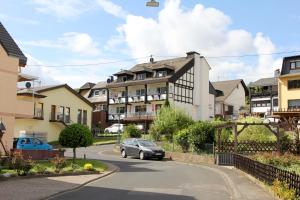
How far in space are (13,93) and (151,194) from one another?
56.4ft

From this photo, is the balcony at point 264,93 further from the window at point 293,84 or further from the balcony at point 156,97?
the balcony at point 156,97

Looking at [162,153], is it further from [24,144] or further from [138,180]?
[138,180]

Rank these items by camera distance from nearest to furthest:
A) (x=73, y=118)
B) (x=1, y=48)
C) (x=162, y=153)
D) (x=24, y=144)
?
(x=1, y=48), (x=24, y=144), (x=162, y=153), (x=73, y=118)

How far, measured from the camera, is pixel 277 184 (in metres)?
14.7

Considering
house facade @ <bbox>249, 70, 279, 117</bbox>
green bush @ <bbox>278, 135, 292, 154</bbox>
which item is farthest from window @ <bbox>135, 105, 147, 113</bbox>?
green bush @ <bbox>278, 135, 292, 154</bbox>

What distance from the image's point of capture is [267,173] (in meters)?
17.4

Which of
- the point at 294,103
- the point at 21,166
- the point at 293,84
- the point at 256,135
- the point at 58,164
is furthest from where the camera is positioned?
the point at 294,103

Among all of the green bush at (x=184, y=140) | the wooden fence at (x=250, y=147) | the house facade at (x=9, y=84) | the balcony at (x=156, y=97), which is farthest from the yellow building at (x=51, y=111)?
the wooden fence at (x=250, y=147)

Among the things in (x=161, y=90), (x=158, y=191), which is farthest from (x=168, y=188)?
(x=161, y=90)

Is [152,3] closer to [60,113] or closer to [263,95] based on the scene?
[60,113]

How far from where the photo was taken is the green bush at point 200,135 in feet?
124

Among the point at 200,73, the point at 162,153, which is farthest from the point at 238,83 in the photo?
the point at 162,153

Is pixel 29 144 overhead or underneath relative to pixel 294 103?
underneath

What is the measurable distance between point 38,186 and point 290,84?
160 feet
